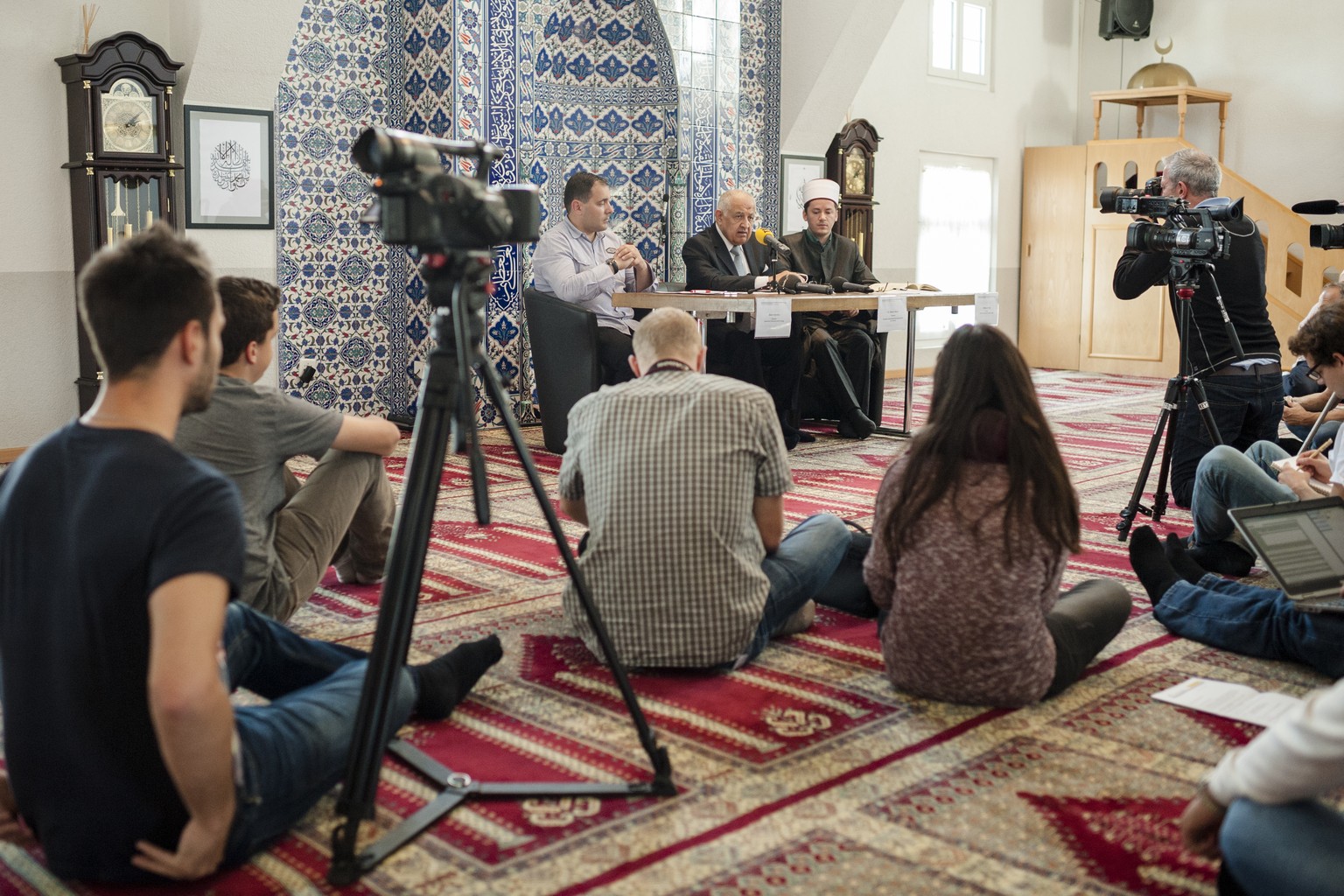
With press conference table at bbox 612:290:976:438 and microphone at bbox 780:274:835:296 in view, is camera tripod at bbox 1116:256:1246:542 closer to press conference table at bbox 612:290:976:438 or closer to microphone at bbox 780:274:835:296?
press conference table at bbox 612:290:976:438

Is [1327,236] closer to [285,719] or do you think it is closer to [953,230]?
[285,719]

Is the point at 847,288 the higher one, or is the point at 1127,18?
the point at 1127,18

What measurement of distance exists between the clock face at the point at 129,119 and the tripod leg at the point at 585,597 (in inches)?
171

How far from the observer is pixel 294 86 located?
671 cm

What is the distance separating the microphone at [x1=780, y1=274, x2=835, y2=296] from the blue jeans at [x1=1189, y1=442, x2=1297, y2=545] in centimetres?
271

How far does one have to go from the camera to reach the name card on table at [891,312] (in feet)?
21.0

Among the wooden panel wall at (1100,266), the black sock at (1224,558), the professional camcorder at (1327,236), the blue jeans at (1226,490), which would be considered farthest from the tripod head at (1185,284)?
the wooden panel wall at (1100,266)

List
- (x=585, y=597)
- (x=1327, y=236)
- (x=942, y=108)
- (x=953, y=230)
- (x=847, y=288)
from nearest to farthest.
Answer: (x=585, y=597), (x=1327, y=236), (x=847, y=288), (x=942, y=108), (x=953, y=230)

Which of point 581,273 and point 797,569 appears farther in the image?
point 581,273

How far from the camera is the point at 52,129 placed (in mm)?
5863

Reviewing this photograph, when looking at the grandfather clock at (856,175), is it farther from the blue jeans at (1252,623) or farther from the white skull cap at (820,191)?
the blue jeans at (1252,623)

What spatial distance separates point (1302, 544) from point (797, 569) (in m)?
1.20

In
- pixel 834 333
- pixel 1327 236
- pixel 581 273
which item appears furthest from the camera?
pixel 834 333

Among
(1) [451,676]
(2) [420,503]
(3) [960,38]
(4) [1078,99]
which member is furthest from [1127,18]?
(2) [420,503]
